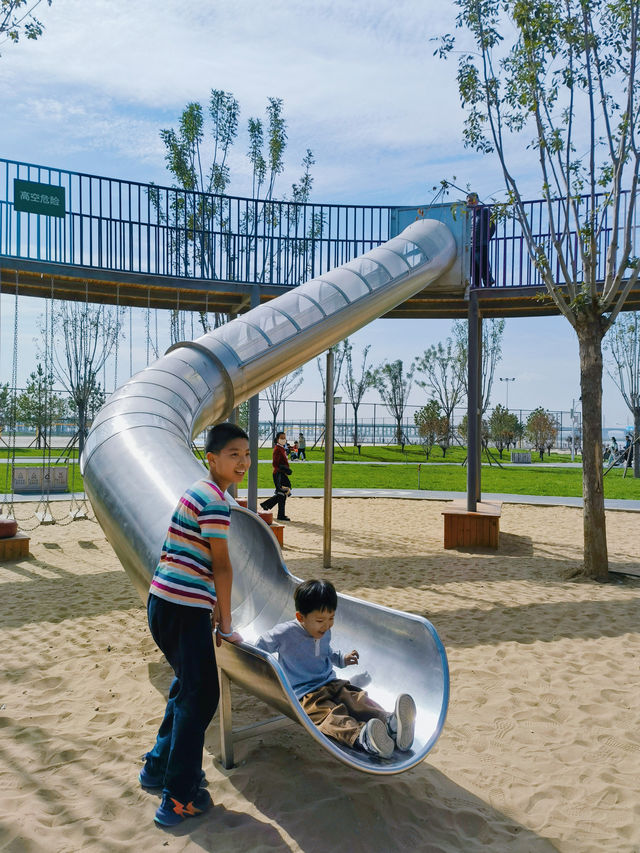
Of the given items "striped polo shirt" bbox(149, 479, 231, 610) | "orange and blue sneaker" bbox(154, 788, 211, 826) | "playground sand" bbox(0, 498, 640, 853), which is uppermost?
"striped polo shirt" bbox(149, 479, 231, 610)

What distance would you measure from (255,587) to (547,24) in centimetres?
775

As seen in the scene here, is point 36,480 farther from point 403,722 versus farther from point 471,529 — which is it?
point 403,722

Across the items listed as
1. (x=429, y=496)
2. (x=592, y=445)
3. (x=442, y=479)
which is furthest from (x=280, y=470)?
(x=442, y=479)

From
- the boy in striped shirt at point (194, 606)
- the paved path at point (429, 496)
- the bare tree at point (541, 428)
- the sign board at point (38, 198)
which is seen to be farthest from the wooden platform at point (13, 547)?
the bare tree at point (541, 428)

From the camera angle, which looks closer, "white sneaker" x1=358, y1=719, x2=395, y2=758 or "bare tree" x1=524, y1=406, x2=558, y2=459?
"white sneaker" x1=358, y1=719, x2=395, y2=758

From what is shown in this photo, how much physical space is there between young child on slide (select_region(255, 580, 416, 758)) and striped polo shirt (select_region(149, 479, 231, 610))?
61 cm

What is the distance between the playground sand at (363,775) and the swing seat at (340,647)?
0.99 feet

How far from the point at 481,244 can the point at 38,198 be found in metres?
7.07

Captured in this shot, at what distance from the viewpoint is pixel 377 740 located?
3.16 metres

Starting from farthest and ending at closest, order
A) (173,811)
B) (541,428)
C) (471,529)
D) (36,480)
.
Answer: (541,428)
(36,480)
(471,529)
(173,811)

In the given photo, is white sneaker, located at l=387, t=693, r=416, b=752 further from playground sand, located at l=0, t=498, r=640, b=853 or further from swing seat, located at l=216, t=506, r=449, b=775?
playground sand, located at l=0, t=498, r=640, b=853

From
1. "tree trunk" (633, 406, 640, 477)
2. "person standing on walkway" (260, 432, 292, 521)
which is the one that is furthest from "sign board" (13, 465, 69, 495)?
"tree trunk" (633, 406, 640, 477)

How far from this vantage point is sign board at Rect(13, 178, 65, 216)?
954 centimetres

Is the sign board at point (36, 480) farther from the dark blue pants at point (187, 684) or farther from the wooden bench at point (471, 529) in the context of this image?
the dark blue pants at point (187, 684)
